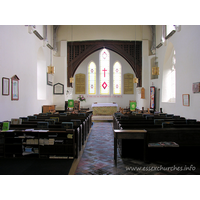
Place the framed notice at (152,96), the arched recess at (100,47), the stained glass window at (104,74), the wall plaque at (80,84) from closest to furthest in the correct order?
the framed notice at (152,96) → the arched recess at (100,47) → the wall plaque at (80,84) → the stained glass window at (104,74)

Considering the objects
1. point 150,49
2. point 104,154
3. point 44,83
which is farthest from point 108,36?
point 104,154

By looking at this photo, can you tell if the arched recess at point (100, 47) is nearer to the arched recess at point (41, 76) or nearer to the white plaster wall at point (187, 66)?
the arched recess at point (41, 76)

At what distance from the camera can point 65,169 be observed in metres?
3.21

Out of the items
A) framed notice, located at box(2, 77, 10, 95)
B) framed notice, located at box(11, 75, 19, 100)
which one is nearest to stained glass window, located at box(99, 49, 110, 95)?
framed notice, located at box(11, 75, 19, 100)

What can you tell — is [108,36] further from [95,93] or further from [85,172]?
[85,172]

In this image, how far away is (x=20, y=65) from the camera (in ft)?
24.1

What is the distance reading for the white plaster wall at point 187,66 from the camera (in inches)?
253

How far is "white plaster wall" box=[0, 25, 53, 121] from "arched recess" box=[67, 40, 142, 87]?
9.32 feet

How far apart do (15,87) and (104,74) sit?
369 inches

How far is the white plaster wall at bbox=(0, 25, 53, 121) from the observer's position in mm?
6113

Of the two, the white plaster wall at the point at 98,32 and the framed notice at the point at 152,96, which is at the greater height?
the white plaster wall at the point at 98,32

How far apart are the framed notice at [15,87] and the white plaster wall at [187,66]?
684cm

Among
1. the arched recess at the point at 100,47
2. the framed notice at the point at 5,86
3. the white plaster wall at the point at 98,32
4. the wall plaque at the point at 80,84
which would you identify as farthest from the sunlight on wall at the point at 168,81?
the framed notice at the point at 5,86

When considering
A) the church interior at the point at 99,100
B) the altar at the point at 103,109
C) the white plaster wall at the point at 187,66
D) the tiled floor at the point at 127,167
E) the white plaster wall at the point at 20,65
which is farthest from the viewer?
the altar at the point at 103,109
